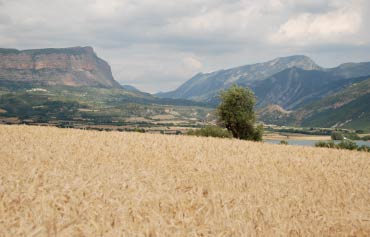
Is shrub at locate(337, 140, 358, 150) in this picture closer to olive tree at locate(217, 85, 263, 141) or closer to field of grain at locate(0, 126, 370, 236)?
olive tree at locate(217, 85, 263, 141)

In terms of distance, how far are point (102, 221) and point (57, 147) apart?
13766mm

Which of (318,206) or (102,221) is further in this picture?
(318,206)

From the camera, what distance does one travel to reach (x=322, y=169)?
750 inches

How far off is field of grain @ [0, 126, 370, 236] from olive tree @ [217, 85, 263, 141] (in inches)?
2481

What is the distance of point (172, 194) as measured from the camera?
35.7ft

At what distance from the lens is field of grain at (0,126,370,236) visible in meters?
7.80

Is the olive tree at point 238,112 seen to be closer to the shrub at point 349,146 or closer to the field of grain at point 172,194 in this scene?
the shrub at point 349,146

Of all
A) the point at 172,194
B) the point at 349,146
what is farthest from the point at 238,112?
the point at 172,194

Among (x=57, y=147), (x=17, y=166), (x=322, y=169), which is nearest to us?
(x=17, y=166)

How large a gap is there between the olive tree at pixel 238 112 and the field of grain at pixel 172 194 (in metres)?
63.0

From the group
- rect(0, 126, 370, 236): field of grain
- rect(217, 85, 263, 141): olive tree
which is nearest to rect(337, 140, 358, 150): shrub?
rect(217, 85, 263, 141): olive tree

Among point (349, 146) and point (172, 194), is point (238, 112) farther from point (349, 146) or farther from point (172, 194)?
point (172, 194)

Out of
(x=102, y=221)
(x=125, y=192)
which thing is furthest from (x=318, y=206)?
(x=102, y=221)

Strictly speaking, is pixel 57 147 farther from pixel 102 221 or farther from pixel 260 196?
pixel 102 221
